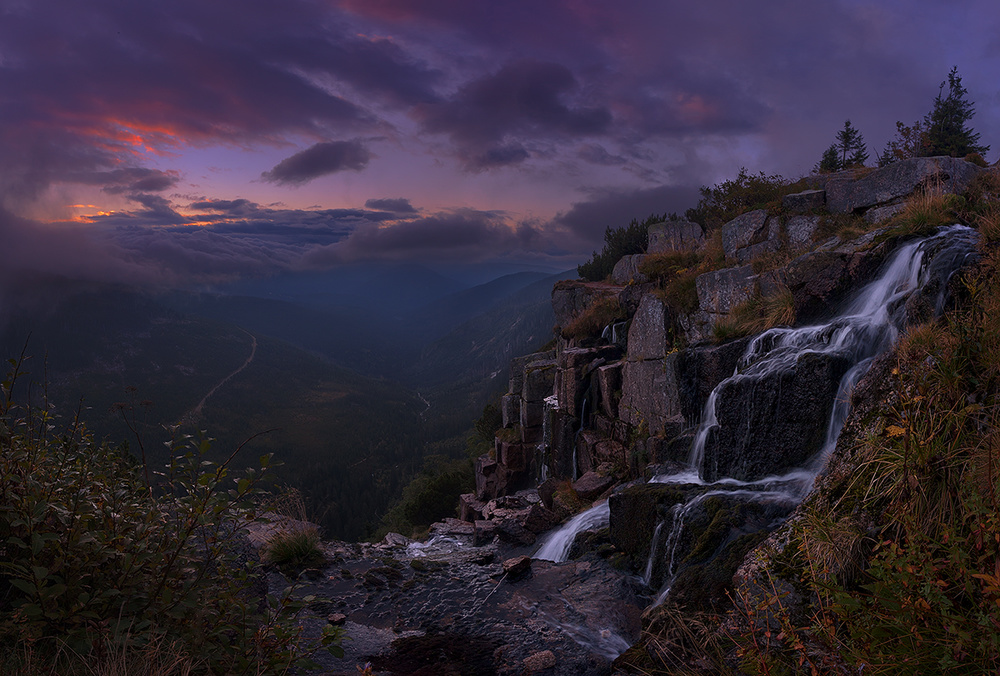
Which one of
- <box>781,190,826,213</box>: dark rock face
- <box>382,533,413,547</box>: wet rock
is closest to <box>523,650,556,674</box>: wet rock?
<box>382,533,413,547</box>: wet rock

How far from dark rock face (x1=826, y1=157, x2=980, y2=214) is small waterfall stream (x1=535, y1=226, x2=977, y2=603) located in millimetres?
4355

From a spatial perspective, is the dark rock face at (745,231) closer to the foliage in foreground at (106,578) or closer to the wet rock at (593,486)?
the wet rock at (593,486)

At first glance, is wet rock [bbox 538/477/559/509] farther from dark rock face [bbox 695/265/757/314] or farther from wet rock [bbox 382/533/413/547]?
dark rock face [bbox 695/265/757/314]

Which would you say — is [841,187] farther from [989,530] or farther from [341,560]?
[341,560]

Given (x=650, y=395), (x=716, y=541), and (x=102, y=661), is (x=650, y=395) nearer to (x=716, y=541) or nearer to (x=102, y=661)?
(x=716, y=541)

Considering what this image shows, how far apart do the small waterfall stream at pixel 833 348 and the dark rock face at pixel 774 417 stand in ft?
0.35

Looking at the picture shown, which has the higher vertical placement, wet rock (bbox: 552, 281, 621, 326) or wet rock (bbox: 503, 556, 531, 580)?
wet rock (bbox: 552, 281, 621, 326)

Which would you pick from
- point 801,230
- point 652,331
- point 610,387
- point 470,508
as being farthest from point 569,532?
A: point 470,508

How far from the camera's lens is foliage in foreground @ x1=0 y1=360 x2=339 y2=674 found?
9.60 feet

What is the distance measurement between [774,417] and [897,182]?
9.26 meters

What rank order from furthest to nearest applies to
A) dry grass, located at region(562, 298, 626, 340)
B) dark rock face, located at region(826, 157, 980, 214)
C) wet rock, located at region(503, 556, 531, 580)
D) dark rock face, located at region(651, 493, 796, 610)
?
dry grass, located at region(562, 298, 626, 340), dark rock face, located at region(826, 157, 980, 214), wet rock, located at region(503, 556, 531, 580), dark rock face, located at region(651, 493, 796, 610)

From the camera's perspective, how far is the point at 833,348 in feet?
25.4

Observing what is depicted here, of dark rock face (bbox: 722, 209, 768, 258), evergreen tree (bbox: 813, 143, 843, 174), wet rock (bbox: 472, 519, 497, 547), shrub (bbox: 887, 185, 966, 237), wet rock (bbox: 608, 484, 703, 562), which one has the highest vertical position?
evergreen tree (bbox: 813, 143, 843, 174)

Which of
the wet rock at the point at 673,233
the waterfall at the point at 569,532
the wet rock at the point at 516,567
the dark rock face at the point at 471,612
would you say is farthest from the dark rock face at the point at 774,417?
the wet rock at the point at 673,233
